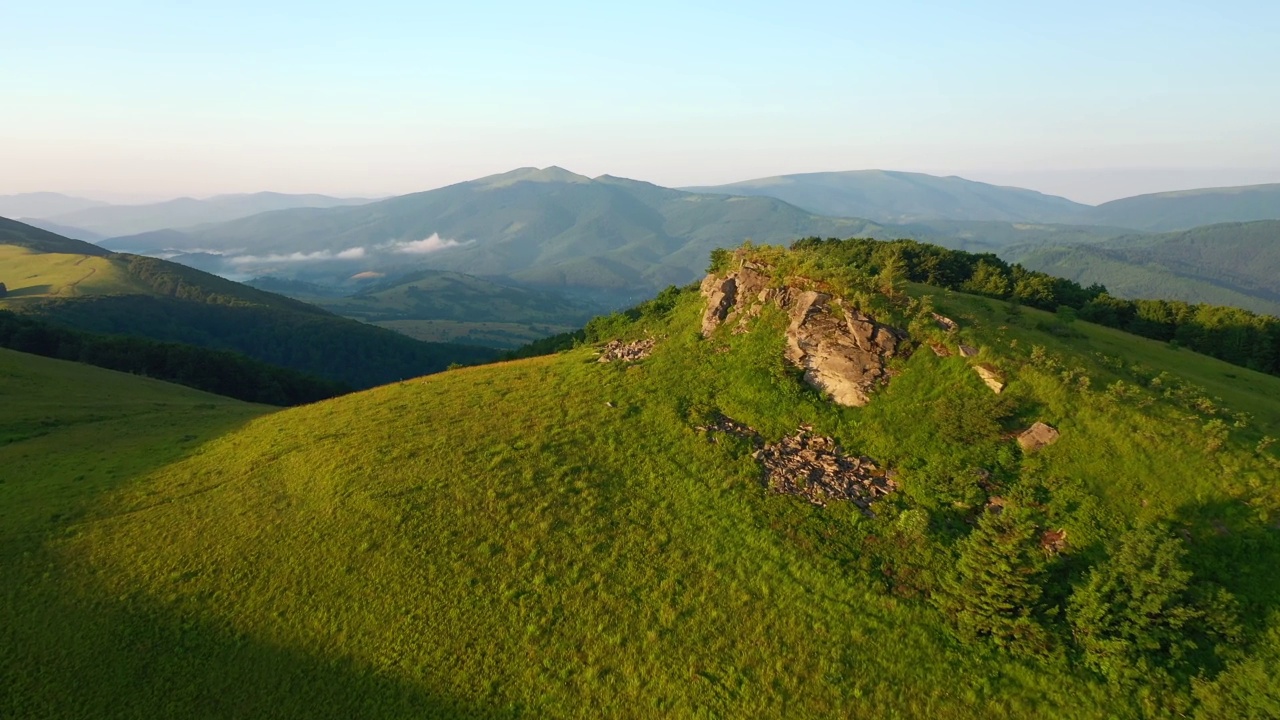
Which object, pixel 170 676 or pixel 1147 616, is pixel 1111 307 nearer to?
pixel 1147 616

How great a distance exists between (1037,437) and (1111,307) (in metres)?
43.8

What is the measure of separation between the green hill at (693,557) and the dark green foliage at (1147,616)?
0.08 metres

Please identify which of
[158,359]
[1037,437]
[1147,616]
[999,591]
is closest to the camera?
[1147,616]

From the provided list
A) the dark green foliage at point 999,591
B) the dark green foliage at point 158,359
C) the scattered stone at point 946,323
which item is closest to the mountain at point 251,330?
the dark green foliage at point 158,359

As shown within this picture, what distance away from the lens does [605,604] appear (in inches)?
749

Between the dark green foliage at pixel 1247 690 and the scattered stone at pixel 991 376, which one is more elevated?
the scattered stone at pixel 991 376

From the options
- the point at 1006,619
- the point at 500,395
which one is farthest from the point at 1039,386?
the point at 500,395

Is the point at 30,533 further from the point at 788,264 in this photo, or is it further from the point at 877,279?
the point at 877,279

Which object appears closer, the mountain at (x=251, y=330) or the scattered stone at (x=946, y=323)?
the scattered stone at (x=946, y=323)

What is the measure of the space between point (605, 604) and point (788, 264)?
21.8 m

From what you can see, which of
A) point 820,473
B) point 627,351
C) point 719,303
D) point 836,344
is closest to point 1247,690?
point 820,473

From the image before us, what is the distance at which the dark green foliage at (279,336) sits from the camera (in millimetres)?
157500

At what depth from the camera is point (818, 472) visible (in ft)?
78.7

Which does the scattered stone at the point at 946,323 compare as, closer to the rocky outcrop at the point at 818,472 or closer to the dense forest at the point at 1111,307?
the rocky outcrop at the point at 818,472
